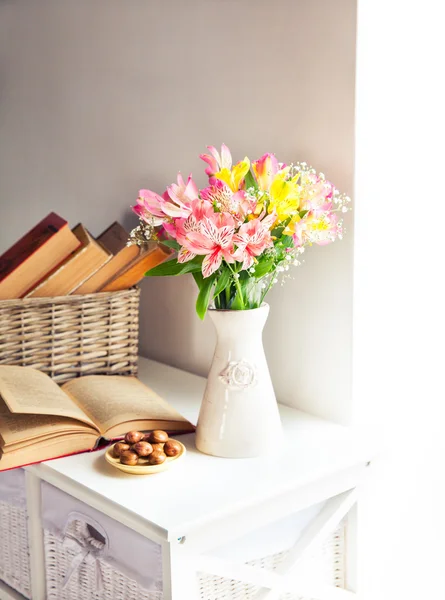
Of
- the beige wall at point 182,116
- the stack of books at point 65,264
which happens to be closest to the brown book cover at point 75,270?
the stack of books at point 65,264

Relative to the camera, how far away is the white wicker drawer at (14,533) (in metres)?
1.25

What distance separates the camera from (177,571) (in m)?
0.98

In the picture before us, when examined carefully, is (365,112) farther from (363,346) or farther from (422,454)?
(422,454)

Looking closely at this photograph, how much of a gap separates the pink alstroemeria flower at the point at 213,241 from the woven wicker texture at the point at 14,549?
0.55 m

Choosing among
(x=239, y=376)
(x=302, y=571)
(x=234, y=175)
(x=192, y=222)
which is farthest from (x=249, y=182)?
(x=302, y=571)

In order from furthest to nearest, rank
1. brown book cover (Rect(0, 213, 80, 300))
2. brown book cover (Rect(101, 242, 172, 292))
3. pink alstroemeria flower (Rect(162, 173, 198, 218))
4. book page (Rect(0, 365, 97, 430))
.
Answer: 1. brown book cover (Rect(101, 242, 172, 292))
2. brown book cover (Rect(0, 213, 80, 300))
3. book page (Rect(0, 365, 97, 430))
4. pink alstroemeria flower (Rect(162, 173, 198, 218))

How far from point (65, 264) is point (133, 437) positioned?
0.40m

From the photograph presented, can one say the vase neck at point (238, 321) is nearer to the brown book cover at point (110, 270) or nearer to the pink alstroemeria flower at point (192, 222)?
the pink alstroemeria flower at point (192, 222)

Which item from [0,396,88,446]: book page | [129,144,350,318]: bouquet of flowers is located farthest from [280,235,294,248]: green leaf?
[0,396,88,446]: book page

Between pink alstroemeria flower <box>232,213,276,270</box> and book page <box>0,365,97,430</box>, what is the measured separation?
0.38 m

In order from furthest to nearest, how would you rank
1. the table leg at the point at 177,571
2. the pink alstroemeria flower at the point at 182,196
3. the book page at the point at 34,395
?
the book page at the point at 34,395 < the pink alstroemeria flower at the point at 182,196 < the table leg at the point at 177,571

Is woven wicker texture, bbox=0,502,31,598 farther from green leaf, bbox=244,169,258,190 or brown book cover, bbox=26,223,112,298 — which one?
green leaf, bbox=244,169,258,190

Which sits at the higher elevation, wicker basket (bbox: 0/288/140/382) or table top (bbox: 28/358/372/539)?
wicker basket (bbox: 0/288/140/382)

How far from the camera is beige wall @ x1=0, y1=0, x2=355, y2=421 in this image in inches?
49.4
